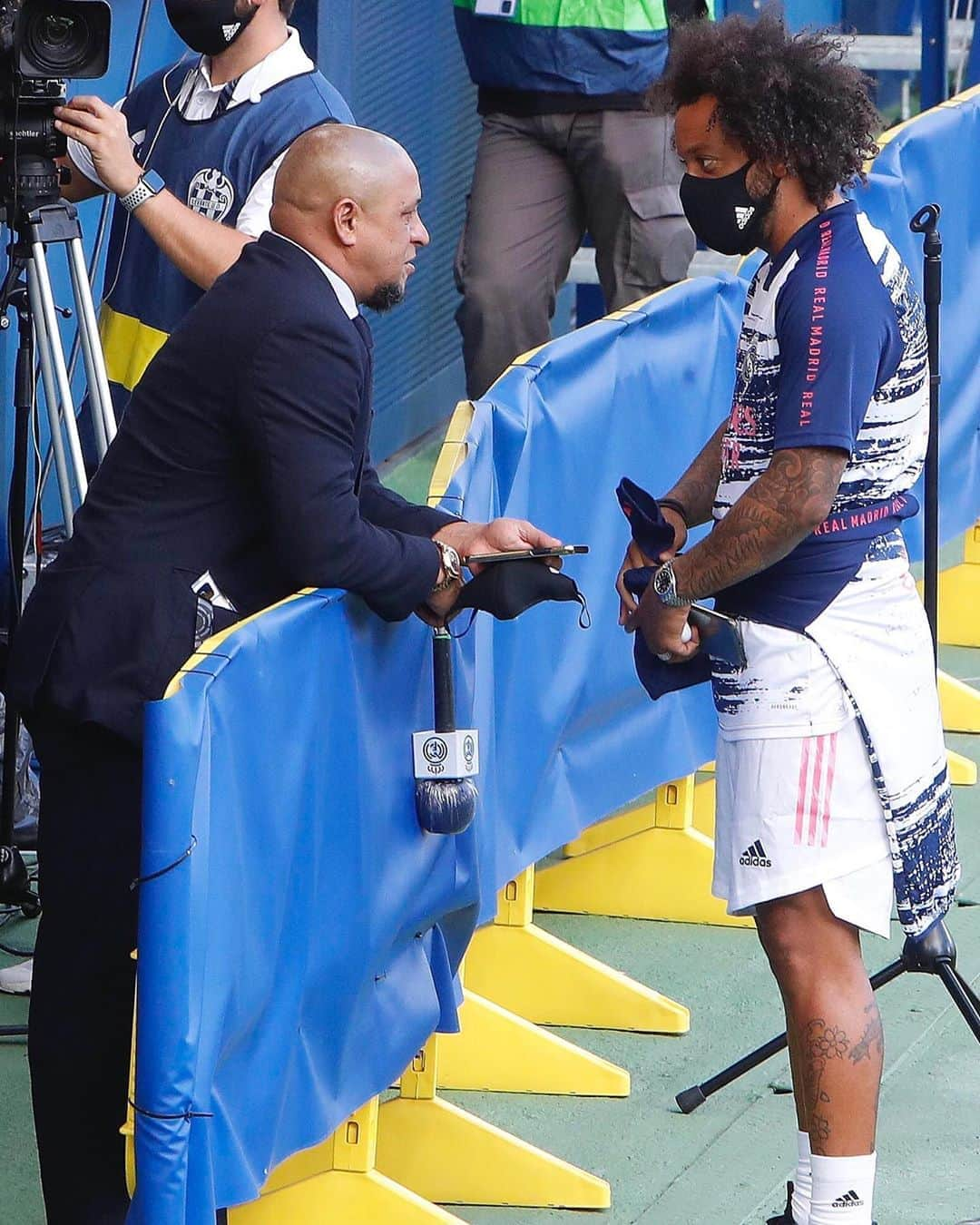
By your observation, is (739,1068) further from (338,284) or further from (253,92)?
(253,92)

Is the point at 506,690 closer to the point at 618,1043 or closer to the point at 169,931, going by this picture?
the point at 618,1043

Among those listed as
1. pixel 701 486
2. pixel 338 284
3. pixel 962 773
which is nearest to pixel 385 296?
pixel 338 284

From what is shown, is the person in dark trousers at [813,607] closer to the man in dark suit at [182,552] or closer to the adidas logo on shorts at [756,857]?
the adidas logo on shorts at [756,857]

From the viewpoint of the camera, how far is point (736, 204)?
3.29 m

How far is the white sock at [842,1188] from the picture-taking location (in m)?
3.30

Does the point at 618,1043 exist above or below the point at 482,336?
below

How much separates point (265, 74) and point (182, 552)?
1378 mm

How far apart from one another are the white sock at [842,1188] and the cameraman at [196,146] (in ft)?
6.21

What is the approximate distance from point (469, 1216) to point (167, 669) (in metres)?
1.31

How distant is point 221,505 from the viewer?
3086mm

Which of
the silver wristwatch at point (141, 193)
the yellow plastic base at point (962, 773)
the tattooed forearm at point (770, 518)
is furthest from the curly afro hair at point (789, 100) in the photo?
the yellow plastic base at point (962, 773)

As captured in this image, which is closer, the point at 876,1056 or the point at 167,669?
the point at 167,669

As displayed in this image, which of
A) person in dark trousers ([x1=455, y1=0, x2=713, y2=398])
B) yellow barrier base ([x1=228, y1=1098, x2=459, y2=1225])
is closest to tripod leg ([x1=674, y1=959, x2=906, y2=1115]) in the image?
yellow barrier base ([x1=228, y1=1098, x2=459, y2=1225])

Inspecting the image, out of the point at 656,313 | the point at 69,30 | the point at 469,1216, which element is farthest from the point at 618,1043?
the point at 69,30
